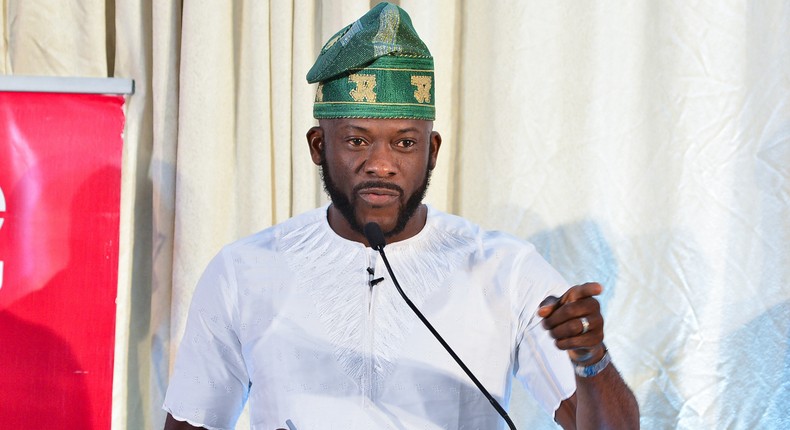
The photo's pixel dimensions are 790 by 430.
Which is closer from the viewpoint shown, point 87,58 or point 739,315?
point 739,315

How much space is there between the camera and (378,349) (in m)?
1.63

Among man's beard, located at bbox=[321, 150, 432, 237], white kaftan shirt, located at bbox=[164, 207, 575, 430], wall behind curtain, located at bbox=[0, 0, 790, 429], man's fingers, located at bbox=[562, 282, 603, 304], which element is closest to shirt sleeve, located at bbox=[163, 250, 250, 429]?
white kaftan shirt, located at bbox=[164, 207, 575, 430]

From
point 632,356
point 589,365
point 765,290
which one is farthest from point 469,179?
point 589,365

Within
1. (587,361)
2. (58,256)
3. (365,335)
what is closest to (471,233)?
(365,335)

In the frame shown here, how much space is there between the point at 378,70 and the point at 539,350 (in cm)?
54

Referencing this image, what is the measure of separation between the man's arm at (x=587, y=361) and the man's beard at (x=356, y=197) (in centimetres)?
38

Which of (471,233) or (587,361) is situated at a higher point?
(471,233)

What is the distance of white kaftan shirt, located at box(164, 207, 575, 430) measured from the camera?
1607 mm

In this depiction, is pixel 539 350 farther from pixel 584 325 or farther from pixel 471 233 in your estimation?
pixel 584 325

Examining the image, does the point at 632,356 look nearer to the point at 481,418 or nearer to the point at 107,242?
the point at 481,418

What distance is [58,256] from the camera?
199 centimetres

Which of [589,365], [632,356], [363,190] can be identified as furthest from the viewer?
[632,356]

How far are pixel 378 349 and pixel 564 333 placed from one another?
1.51 ft

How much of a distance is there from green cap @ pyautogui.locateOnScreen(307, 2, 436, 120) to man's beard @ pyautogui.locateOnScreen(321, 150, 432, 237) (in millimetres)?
114
